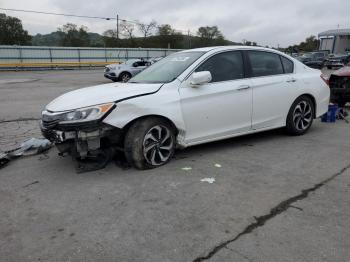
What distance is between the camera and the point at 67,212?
358cm

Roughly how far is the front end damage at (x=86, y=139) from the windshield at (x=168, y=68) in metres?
1.15

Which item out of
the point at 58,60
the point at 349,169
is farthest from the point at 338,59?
the point at 349,169

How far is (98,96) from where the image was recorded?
4.58m

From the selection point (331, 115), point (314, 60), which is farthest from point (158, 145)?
point (314, 60)

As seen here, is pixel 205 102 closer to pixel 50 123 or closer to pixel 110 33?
pixel 50 123

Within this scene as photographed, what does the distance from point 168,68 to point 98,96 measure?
1.37m

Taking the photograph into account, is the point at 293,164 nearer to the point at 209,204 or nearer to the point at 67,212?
the point at 209,204

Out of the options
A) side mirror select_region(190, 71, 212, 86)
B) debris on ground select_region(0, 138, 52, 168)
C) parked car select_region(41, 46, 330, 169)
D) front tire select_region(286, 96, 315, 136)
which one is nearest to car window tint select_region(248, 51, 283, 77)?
parked car select_region(41, 46, 330, 169)

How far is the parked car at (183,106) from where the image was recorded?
4.43 meters

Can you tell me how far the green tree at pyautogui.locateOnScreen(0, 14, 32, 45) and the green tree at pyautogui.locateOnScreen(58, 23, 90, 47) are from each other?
6.64 metres

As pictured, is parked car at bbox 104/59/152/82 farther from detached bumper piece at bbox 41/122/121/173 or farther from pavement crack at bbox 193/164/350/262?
pavement crack at bbox 193/164/350/262

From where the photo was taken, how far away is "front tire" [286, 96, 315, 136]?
627 centimetres

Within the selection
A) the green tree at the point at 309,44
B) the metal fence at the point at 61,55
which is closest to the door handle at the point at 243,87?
the metal fence at the point at 61,55

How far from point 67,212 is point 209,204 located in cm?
144
